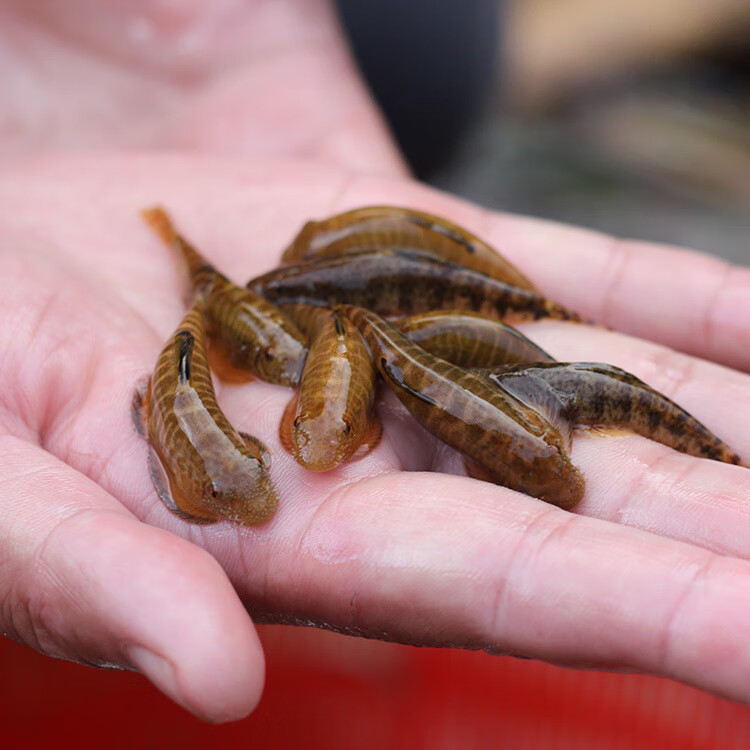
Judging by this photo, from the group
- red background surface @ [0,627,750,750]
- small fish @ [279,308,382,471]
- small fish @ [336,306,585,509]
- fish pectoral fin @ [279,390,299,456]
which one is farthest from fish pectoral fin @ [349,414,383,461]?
red background surface @ [0,627,750,750]

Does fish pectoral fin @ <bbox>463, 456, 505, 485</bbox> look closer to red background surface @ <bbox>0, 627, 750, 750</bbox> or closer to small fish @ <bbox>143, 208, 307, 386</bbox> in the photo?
small fish @ <bbox>143, 208, 307, 386</bbox>

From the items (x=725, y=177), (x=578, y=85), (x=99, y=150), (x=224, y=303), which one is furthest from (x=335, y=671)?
(x=578, y=85)

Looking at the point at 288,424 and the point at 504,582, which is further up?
the point at 288,424

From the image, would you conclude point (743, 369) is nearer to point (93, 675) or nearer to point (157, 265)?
point (157, 265)

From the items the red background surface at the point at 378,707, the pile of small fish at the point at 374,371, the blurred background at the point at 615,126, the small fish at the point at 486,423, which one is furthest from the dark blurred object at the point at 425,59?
the red background surface at the point at 378,707

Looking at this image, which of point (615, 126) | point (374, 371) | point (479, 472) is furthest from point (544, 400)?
point (615, 126)

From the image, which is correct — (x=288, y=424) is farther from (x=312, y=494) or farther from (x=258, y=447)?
(x=312, y=494)
